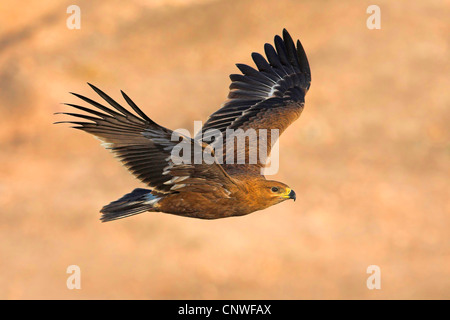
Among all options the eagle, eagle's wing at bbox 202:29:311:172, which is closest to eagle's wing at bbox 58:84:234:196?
the eagle

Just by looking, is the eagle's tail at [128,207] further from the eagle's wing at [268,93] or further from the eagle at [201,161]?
the eagle's wing at [268,93]

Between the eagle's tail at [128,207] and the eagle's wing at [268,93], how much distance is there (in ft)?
6.14

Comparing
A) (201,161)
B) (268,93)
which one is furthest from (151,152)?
(268,93)

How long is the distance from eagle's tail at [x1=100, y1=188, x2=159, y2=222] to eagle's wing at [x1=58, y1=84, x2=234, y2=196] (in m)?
0.32

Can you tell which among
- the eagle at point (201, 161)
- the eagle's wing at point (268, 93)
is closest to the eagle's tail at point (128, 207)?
the eagle at point (201, 161)

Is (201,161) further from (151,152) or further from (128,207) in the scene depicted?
(128,207)

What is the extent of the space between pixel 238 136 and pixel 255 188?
1624 mm

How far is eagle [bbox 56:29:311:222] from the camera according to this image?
8836 millimetres

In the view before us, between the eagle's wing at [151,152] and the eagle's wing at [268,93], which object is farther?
the eagle's wing at [268,93]

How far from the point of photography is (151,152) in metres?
9.22

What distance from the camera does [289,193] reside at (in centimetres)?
1018

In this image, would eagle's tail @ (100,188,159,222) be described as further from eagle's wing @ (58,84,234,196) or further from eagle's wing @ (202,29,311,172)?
eagle's wing @ (202,29,311,172)

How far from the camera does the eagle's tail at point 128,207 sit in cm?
991

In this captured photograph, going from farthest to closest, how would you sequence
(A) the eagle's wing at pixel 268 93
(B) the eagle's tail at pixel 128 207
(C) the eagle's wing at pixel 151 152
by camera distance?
(A) the eagle's wing at pixel 268 93 → (B) the eagle's tail at pixel 128 207 → (C) the eagle's wing at pixel 151 152
